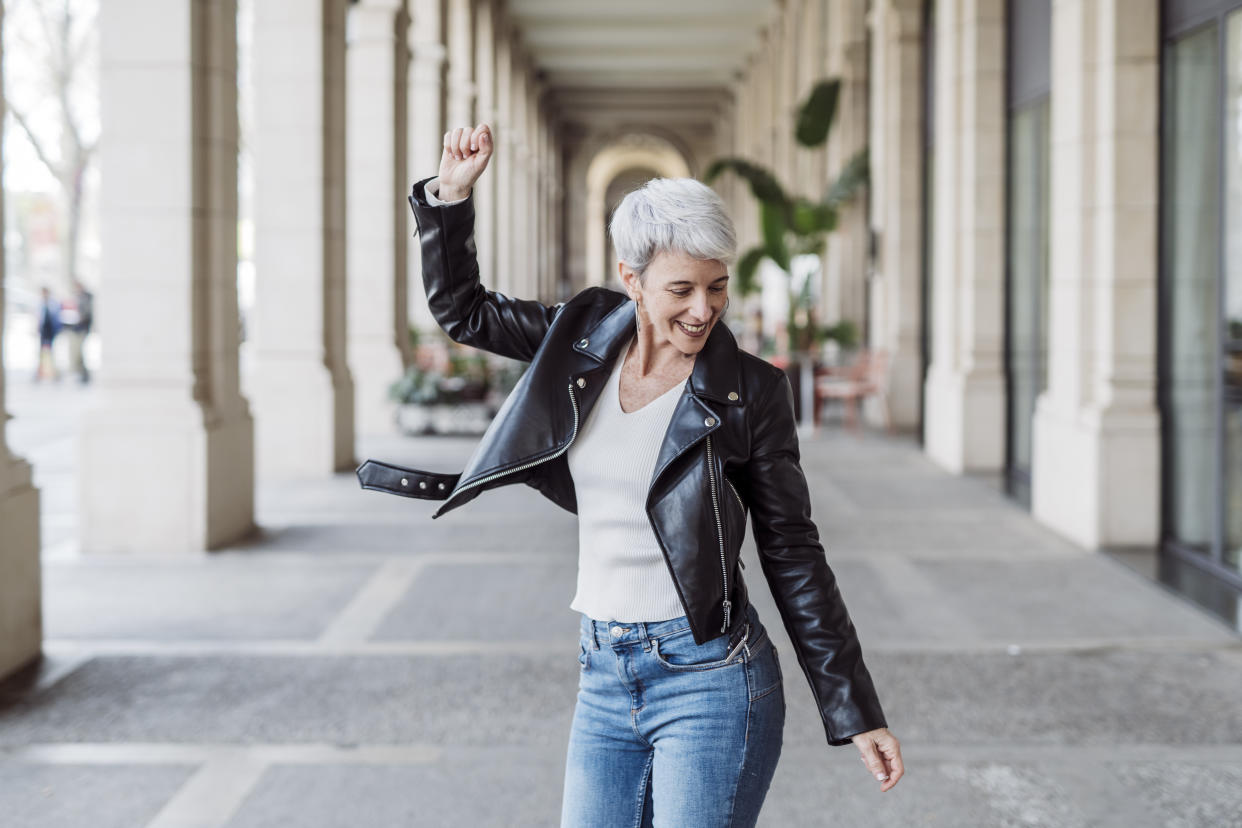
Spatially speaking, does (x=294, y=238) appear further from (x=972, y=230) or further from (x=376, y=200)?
(x=972, y=230)

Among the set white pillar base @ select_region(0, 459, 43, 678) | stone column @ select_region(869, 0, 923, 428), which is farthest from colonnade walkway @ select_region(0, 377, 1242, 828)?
stone column @ select_region(869, 0, 923, 428)

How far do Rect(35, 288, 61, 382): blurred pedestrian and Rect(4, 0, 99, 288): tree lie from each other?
10.8 ft

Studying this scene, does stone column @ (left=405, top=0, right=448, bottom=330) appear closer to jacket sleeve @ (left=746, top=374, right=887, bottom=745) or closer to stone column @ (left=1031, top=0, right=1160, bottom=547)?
stone column @ (left=1031, top=0, right=1160, bottom=547)

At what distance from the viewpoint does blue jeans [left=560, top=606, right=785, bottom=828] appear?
2215mm

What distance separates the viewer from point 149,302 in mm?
8312

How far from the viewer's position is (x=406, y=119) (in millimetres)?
16156

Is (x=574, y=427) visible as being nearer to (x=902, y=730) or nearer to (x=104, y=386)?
(x=902, y=730)

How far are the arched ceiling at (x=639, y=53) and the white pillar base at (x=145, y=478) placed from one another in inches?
950

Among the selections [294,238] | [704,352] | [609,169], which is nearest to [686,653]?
[704,352]

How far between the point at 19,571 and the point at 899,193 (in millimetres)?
11952

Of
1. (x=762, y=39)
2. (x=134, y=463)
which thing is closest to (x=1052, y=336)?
(x=134, y=463)

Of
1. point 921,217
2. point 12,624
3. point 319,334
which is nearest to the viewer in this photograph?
point 12,624

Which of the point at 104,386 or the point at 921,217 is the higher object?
the point at 921,217

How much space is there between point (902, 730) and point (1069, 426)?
182 inches
